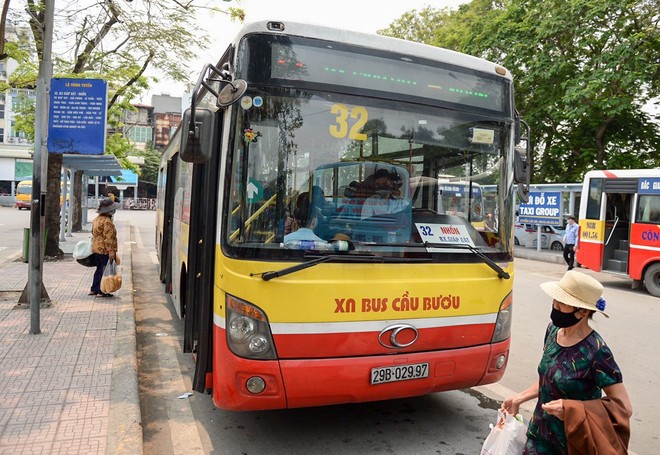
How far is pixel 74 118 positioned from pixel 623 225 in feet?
41.5

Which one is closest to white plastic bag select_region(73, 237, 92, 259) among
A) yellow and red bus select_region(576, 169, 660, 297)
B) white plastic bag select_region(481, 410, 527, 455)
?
white plastic bag select_region(481, 410, 527, 455)

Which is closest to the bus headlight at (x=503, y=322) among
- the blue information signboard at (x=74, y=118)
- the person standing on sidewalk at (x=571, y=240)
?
the blue information signboard at (x=74, y=118)

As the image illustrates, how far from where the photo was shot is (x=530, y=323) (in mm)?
8219

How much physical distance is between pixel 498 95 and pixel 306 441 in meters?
3.05

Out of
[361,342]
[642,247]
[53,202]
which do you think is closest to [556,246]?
[642,247]

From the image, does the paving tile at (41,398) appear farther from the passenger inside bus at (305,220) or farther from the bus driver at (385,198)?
the bus driver at (385,198)

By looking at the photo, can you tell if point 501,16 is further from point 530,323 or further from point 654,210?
point 530,323

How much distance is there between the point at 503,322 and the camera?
163 inches

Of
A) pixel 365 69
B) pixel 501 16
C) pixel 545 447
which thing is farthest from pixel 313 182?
pixel 501 16

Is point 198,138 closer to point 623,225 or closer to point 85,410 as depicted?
point 85,410

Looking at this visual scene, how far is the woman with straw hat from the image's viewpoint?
236 cm

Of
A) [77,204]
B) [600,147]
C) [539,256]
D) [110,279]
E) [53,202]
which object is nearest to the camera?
[110,279]

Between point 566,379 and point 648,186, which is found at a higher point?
point 648,186

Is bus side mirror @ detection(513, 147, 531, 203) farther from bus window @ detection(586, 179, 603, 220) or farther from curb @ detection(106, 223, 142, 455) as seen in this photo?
bus window @ detection(586, 179, 603, 220)
